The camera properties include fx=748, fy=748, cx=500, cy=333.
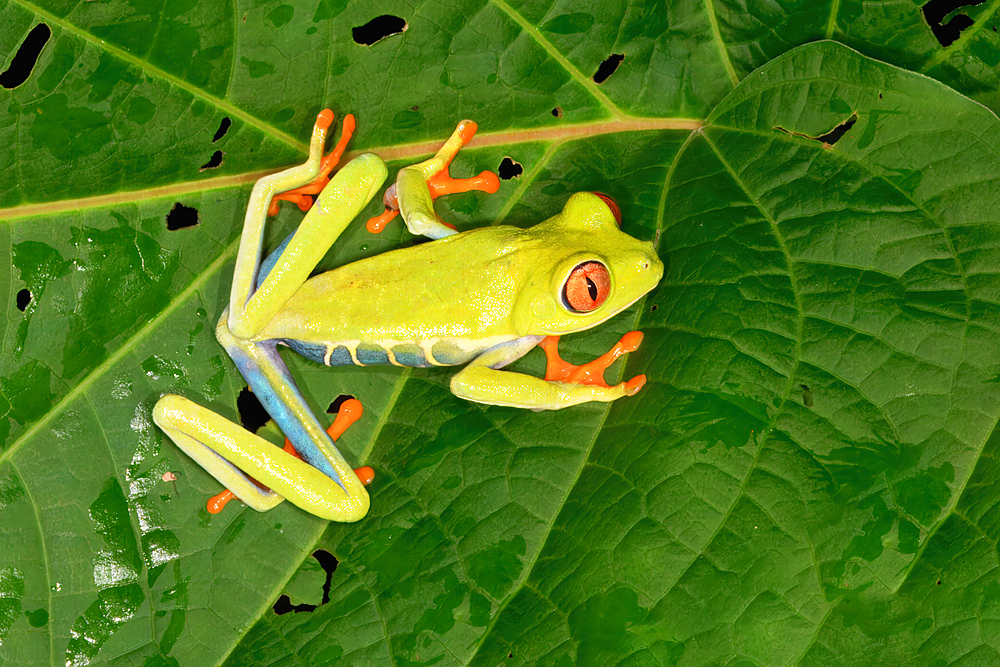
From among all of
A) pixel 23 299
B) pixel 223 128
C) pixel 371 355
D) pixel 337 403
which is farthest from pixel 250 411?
pixel 223 128

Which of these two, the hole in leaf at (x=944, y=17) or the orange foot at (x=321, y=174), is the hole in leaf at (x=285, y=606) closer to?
the orange foot at (x=321, y=174)

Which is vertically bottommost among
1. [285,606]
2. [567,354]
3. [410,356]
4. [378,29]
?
[285,606]

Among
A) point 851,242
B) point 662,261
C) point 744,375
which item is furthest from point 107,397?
point 851,242

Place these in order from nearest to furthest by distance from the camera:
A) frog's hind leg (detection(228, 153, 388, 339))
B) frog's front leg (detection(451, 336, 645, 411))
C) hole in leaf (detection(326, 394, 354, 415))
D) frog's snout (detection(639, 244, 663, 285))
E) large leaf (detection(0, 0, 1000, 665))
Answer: large leaf (detection(0, 0, 1000, 665)) → frog's snout (detection(639, 244, 663, 285)) → frog's front leg (detection(451, 336, 645, 411)) → frog's hind leg (detection(228, 153, 388, 339)) → hole in leaf (detection(326, 394, 354, 415))

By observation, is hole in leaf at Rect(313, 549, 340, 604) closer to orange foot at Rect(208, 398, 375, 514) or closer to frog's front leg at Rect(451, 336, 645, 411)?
orange foot at Rect(208, 398, 375, 514)

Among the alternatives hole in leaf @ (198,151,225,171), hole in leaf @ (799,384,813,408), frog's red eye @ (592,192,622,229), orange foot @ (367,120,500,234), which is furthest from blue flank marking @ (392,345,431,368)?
hole in leaf @ (799,384,813,408)

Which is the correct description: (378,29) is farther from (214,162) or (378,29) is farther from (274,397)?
(274,397)

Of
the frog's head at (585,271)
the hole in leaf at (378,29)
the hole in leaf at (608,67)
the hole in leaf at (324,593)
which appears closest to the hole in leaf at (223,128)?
the hole in leaf at (378,29)
